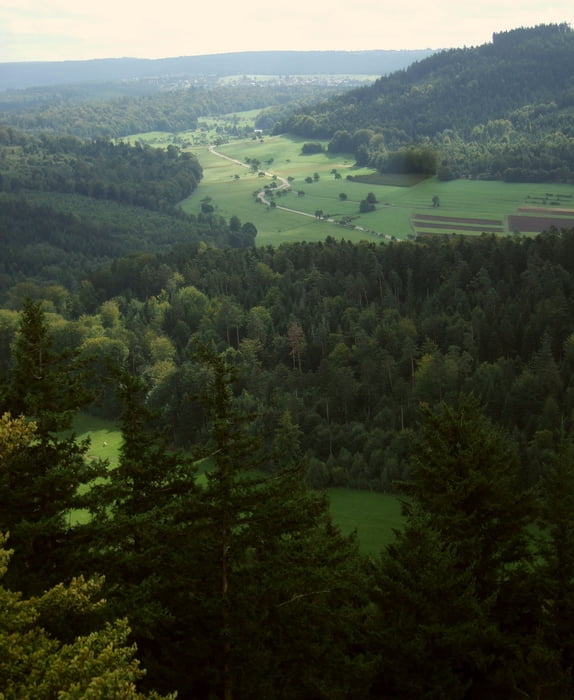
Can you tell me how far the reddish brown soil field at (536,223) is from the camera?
130 m

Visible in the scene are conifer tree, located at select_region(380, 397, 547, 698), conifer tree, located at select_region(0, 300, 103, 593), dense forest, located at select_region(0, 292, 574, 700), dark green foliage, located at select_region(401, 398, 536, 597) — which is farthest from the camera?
dark green foliage, located at select_region(401, 398, 536, 597)

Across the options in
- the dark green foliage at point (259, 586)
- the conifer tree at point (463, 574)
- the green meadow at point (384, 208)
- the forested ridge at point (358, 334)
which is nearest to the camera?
the dark green foliage at point (259, 586)

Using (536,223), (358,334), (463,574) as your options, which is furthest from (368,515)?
(536,223)

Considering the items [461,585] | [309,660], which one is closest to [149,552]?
[309,660]

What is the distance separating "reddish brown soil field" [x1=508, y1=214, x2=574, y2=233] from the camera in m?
130

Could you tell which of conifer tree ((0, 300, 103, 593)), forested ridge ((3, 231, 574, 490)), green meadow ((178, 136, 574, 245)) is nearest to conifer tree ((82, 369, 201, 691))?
conifer tree ((0, 300, 103, 593))

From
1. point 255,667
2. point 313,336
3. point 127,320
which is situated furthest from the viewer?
point 127,320

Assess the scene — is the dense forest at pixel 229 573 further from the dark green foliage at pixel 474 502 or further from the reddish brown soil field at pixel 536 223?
the reddish brown soil field at pixel 536 223

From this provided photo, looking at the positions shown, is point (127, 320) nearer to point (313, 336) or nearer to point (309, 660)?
point (313, 336)

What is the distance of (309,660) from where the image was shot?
70.9 feet

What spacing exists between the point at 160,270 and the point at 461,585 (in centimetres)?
10245

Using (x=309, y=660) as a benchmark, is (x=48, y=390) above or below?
above

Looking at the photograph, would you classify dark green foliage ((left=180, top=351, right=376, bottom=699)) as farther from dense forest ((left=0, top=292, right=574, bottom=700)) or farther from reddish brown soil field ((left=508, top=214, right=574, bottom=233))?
reddish brown soil field ((left=508, top=214, right=574, bottom=233))

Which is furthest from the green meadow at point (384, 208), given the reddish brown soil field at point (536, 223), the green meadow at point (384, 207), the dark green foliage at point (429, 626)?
the dark green foliage at point (429, 626)
